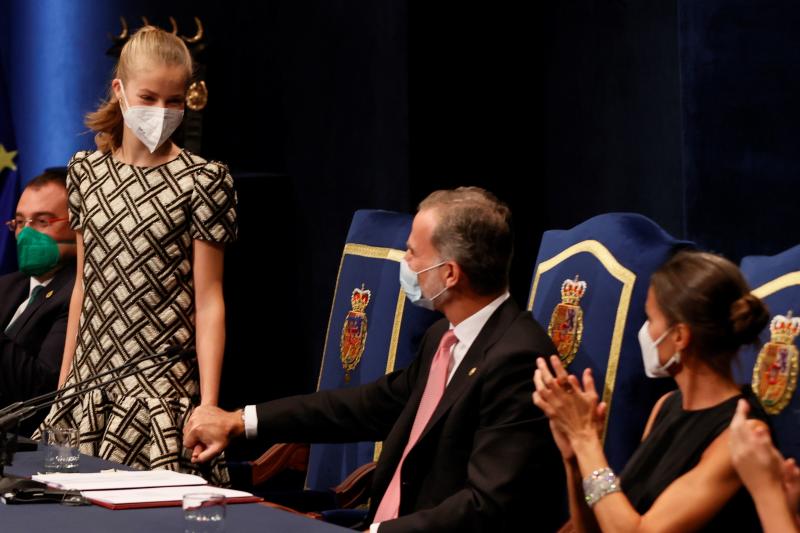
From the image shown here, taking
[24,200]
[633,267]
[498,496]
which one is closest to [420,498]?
[498,496]

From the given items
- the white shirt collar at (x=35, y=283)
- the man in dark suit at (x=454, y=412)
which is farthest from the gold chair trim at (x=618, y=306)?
the white shirt collar at (x=35, y=283)

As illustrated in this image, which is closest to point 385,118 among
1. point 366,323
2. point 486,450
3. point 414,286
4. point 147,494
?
point 366,323

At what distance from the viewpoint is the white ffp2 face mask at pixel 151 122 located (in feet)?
10.7

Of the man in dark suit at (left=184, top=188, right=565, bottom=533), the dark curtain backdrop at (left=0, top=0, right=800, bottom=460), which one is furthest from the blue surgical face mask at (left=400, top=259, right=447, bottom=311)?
the dark curtain backdrop at (left=0, top=0, right=800, bottom=460)

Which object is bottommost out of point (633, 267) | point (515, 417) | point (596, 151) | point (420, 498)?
point (420, 498)

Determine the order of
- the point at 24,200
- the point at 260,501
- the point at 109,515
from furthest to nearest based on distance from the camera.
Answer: the point at 24,200, the point at 260,501, the point at 109,515

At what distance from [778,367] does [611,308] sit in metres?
0.55

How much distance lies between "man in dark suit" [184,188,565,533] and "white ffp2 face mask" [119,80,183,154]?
2.15 feet

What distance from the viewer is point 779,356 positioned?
244cm

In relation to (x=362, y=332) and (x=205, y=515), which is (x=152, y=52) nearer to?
(x=362, y=332)

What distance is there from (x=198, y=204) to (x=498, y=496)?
1123 millimetres

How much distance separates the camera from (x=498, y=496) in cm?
262

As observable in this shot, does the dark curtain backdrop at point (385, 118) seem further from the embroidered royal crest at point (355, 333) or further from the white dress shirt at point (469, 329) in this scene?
the white dress shirt at point (469, 329)

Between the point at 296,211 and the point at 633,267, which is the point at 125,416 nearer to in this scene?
the point at 633,267
